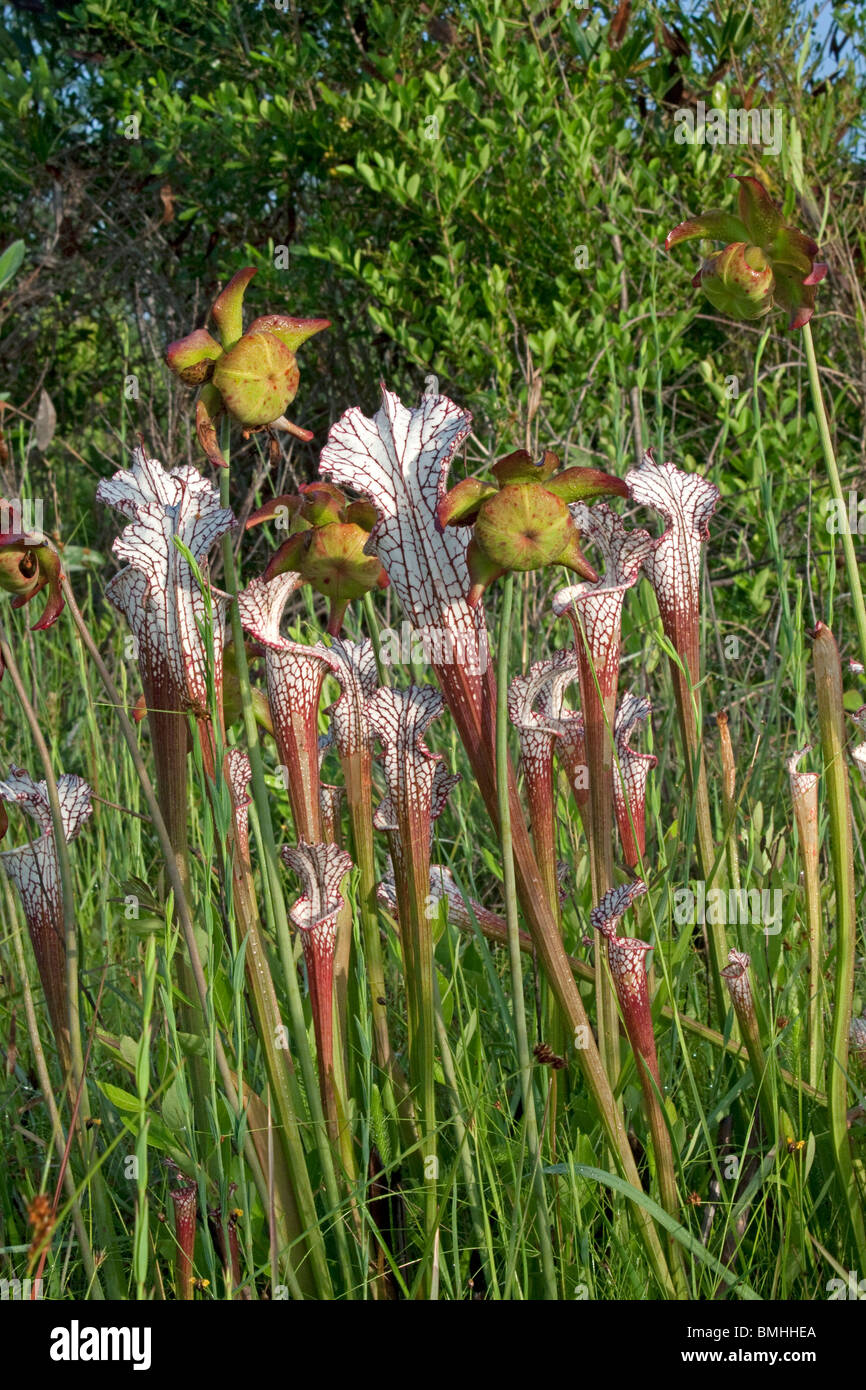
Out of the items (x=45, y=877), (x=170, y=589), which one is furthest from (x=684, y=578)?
(x=45, y=877)

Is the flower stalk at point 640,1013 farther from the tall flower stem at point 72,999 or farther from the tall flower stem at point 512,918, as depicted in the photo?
the tall flower stem at point 72,999

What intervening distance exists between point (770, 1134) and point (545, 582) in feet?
7.60

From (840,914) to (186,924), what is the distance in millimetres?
605

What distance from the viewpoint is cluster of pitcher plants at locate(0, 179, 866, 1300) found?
0.92m

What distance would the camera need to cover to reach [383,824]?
106 centimetres

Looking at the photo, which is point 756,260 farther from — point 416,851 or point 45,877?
point 45,877

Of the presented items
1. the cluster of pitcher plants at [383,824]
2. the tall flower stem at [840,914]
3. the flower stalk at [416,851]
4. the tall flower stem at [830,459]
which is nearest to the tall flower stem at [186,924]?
the cluster of pitcher plants at [383,824]

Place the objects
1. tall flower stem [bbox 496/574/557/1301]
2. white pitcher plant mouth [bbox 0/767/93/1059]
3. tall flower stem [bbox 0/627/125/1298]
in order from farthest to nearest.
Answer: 1. white pitcher plant mouth [bbox 0/767/93/1059]
2. tall flower stem [bbox 0/627/125/1298]
3. tall flower stem [bbox 496/574/557/1301]

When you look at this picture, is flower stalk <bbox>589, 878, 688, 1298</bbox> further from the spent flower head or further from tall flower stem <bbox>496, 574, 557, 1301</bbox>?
the spent flower head

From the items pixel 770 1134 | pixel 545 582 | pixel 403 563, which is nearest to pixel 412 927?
pixel 403 563

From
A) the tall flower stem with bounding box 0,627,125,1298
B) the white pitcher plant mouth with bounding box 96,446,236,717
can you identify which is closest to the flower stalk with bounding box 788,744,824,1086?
the white pitcher plant mouth with bounding box 96,446,236,717

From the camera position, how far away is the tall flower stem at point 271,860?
0.91m

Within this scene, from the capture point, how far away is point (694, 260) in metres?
3.54
